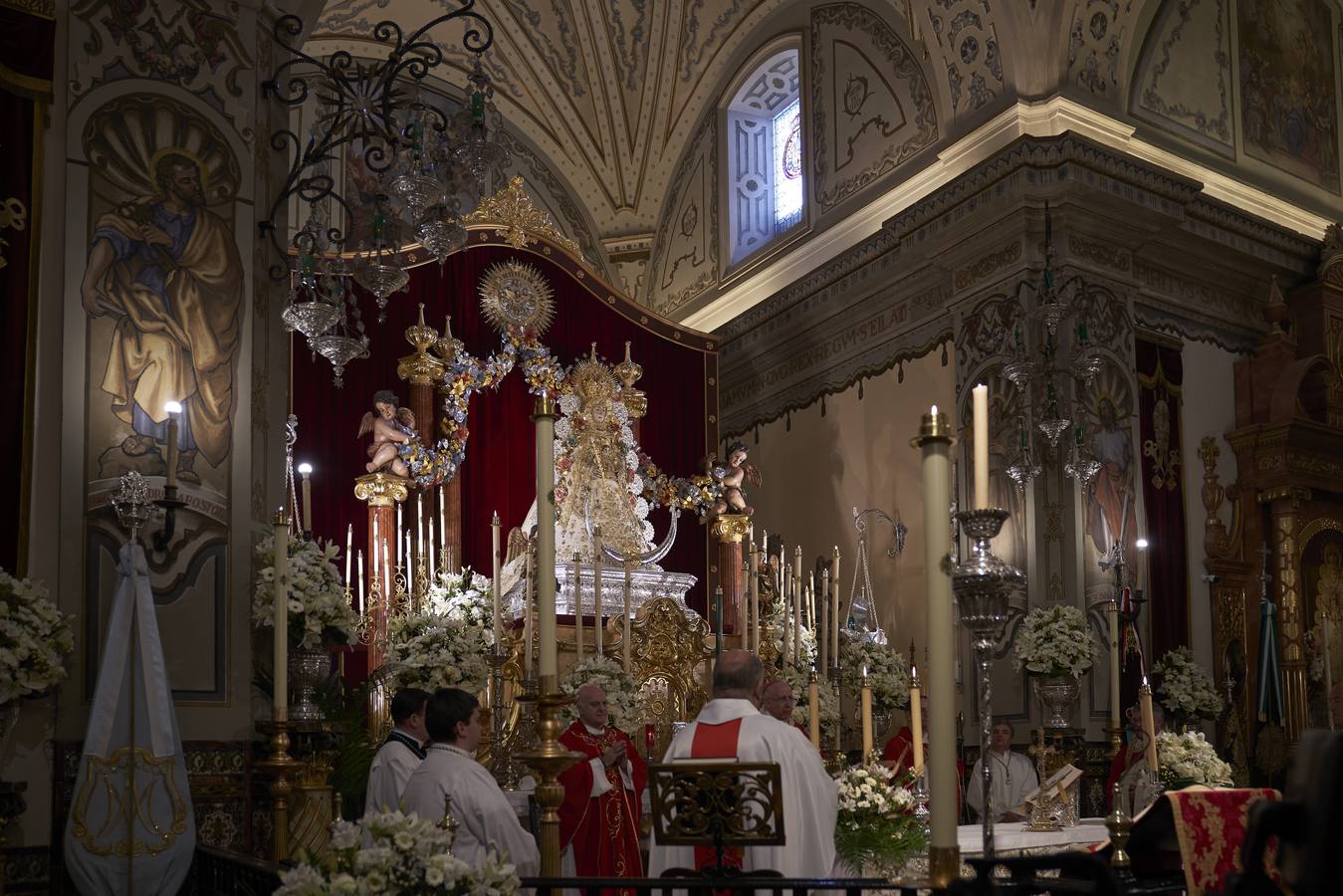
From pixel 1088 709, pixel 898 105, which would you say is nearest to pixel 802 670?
pixel 1088 709

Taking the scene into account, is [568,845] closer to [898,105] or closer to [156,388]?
[156,388]

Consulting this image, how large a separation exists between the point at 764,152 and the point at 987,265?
5430 millimetres

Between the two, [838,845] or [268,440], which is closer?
[838,845]

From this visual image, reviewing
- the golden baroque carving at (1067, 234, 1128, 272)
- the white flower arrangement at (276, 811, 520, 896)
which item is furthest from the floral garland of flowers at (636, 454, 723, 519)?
the white flower arrangement at (276, 811, 520, 896)

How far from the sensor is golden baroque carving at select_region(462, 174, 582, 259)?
45.1 feet

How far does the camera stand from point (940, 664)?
3215mm

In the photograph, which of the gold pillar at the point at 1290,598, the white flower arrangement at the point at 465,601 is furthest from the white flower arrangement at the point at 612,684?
the gold pillar at the point at 1290,598

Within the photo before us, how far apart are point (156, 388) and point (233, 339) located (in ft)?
1.64

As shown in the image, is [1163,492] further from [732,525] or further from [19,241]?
[19,241]

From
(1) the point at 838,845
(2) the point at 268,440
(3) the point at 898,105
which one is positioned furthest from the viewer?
(3) the point at 898,105

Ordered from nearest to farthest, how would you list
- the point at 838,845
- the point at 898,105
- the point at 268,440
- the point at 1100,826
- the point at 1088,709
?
the point at 838,845, the point at 268,440, the point at 1100,826, the point at 1088,709, the point at 898,105

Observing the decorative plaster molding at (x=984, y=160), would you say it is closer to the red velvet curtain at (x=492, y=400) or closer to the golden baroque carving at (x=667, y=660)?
the red velvet curtain at (x=492, y=400)

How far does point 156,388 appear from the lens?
268 inches

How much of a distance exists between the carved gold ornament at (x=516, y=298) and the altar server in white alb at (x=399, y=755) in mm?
7347
